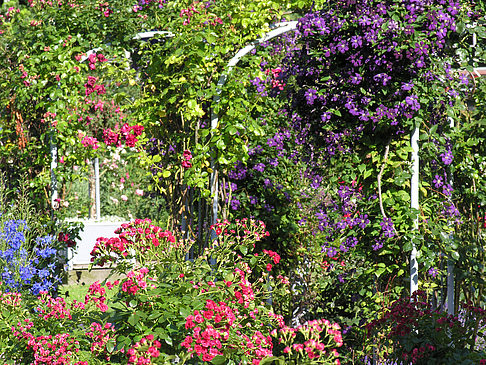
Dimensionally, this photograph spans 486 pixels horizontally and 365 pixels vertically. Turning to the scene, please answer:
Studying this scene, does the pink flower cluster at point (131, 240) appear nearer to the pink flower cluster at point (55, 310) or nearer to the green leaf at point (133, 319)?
the pink flower cluster at point (55, 310)

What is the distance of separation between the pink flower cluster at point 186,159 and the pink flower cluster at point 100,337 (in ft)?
5.70

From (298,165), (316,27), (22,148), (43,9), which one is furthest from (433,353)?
(43,9)

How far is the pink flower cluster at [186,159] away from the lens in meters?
4.04

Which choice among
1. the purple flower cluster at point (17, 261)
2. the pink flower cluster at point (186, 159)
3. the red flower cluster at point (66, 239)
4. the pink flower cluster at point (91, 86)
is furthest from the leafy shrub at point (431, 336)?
the pink flower cluster at point (91, 86)

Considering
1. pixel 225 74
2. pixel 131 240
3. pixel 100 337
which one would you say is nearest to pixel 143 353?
pixel 100 337

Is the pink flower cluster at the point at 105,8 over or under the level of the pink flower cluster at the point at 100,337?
over

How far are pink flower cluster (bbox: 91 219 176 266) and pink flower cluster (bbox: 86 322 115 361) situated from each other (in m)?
0.51

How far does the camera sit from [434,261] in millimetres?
3314

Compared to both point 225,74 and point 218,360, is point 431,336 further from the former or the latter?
point 225,74

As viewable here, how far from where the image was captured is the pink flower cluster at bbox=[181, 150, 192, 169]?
159 inches

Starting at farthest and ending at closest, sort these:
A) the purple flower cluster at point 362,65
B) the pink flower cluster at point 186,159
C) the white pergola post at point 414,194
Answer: the pink flower cluster at point 186,159
the white pergola post at point 414,194
the purple flower cluster at point 362,65

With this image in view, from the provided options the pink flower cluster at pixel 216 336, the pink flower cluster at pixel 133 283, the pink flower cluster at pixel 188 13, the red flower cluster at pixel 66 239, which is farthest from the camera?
the red flower cluster at pixel 66 239

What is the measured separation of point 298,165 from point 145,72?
1495 mm

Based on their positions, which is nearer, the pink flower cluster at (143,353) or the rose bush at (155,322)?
the pink flower cluster at (143,353)
